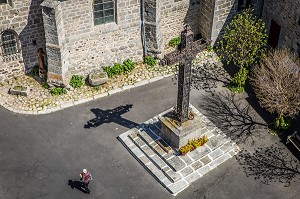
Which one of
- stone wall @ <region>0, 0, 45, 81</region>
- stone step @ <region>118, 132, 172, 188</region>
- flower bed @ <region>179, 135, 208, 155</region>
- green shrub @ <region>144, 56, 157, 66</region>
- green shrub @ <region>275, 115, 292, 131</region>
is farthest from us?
green shrub @ <region>144, 56, 157, 66</region>

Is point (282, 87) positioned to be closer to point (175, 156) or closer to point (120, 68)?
A: point (175, 156)

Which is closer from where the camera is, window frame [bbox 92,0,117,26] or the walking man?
the walking man

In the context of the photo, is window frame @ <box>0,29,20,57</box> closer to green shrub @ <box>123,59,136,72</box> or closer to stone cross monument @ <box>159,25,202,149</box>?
green shrub @ <box>123,59,136,72</box>

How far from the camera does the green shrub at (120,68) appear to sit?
2577 cm

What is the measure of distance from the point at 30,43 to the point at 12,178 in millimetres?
7631

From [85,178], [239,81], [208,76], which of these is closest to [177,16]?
[208,76]

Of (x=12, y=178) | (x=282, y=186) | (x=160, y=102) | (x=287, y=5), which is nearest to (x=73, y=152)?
(x=12, y=178)

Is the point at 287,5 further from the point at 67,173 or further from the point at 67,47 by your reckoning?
the point at 67,173

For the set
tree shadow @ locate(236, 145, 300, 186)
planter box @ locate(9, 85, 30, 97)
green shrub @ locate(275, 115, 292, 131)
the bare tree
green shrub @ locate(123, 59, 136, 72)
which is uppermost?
the bare tree

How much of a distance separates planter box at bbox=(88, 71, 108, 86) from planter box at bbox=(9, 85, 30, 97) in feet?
11.1

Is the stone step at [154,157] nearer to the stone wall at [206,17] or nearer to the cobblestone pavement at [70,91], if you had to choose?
the cobblestone pavement at [70,91]

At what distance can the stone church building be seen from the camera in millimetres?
23188

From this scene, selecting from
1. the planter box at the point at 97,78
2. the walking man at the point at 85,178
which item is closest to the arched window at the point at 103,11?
the planter box at the point at 97,78

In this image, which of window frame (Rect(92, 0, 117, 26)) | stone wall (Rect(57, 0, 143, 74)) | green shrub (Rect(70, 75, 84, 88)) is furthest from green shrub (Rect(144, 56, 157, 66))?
green shrub (Rect(70, 75, 84, 88))
